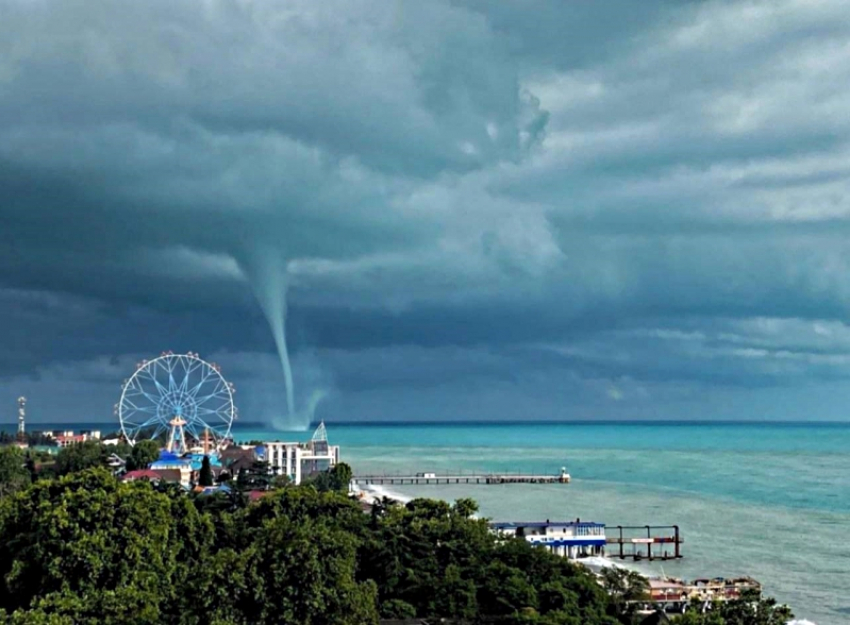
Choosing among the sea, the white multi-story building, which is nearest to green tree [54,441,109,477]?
the white multi-story building

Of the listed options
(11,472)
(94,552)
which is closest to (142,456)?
(11,472)

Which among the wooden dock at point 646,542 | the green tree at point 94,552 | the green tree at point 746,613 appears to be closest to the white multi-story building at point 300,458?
the wooden dock at point 646,542

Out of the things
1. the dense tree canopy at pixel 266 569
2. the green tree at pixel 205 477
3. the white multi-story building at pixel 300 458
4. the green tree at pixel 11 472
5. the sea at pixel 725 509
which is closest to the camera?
the dense tree canopy at pixel 266 569

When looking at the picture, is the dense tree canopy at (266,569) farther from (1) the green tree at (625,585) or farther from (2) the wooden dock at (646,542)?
(2) the wooden dock at (646,542)

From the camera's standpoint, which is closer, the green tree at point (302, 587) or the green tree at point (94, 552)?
the green tree at point (302, 587)

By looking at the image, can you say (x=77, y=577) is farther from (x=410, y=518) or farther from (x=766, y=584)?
(x=766, y=584)

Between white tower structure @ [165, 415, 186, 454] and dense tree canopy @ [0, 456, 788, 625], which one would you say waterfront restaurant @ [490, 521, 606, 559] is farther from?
white tower structure @ [165, 415, 186, 454]

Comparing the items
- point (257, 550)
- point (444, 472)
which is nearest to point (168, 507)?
point (257, 550)
